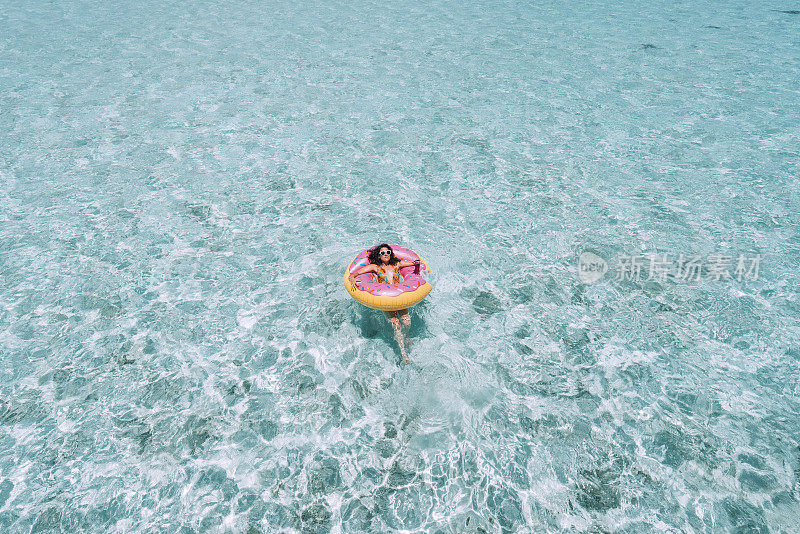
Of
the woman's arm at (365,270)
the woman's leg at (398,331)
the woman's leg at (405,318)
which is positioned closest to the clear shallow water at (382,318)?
the woman's leg at (398,331)

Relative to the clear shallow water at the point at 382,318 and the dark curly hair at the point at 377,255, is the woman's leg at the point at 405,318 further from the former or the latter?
the dark curly hair at the point at 377,255

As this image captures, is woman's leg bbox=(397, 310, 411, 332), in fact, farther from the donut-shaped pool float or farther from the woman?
the donut-shaped pool float

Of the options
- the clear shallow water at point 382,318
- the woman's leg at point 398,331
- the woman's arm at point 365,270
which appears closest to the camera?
the clear shallow water at point 382,318

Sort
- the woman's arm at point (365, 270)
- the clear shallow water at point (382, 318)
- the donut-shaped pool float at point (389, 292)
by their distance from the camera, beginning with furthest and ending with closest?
the woman's arm at point (365, 270)
the donut-shaped pool float at point (389, 292)
the clear shallow water at point (382, 318)

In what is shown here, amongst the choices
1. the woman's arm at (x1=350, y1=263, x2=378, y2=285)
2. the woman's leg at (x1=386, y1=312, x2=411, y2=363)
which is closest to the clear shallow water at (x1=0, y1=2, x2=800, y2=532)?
the woman's leg at (x1=386, y1=312, x2=411, y2=363)

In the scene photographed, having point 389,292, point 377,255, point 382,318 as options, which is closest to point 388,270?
point 377,255
